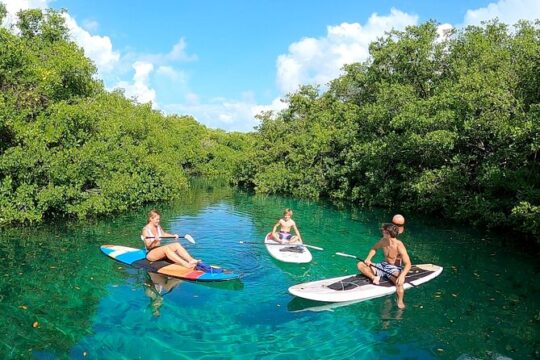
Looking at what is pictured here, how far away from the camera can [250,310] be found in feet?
30.7

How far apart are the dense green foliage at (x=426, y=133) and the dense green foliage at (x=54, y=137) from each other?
46.5ft

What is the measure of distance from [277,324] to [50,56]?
1699 cm

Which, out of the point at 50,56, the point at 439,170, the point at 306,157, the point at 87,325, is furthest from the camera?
the point at 306,157

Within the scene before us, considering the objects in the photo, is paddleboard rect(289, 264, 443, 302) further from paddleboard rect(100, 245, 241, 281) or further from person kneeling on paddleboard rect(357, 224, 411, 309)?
paddleboard rect(100, 245, 241, 281)

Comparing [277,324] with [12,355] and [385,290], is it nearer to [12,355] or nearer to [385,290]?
[385,290]

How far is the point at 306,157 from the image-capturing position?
3441 centimetres

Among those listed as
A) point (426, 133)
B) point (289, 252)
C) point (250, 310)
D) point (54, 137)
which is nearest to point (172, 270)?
point (250, 310)

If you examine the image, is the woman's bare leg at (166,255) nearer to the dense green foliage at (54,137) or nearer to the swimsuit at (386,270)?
the swimsuit at (386,270)

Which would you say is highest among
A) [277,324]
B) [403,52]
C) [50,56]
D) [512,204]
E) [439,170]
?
[403,52]

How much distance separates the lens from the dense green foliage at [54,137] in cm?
1617

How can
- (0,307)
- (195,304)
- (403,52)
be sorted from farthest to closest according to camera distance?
(403,52), (195,304), (0,307)

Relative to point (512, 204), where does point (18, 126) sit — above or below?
above

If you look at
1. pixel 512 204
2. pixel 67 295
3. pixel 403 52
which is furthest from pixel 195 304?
pixel 403 52

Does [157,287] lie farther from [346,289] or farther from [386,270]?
[386,270]
